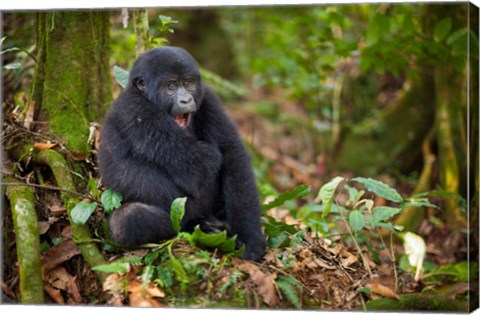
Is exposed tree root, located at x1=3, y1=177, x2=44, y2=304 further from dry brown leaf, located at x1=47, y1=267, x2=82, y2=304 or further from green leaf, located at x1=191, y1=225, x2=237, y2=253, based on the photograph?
green leaf, located at x1=191, y1=225, x2=237, y2=253

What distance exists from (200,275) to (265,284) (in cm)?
41

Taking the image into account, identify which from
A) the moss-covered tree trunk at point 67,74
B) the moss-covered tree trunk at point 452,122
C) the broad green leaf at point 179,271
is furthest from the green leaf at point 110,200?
the moss-covered tree trunk at point 452,122

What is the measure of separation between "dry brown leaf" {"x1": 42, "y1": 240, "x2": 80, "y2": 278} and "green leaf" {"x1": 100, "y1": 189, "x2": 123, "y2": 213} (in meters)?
0.35

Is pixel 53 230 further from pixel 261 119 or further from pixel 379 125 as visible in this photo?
pixel 261 119

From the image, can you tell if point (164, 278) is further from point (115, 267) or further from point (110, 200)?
point (110, 200)

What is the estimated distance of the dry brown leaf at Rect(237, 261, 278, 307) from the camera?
4.04 meters

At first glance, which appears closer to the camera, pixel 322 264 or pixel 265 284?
pixel 265 284

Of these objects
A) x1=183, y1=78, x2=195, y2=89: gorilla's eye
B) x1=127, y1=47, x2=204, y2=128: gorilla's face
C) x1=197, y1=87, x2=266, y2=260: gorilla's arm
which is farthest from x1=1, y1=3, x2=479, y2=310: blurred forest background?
x1=183, y1=78, x2=195, y2=89: gorilla's eye

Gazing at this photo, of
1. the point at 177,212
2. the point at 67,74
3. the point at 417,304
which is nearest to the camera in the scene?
the point at 417,304

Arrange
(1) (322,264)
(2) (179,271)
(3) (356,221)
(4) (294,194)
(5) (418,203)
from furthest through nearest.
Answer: (4) (294,194), (5) (418,203), (3) (356,221), (1) (322,264), (2) (179,271)

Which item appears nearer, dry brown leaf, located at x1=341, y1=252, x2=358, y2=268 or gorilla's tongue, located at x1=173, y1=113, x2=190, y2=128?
gorilla's tongue, located at x1=173, y1=113, x2=190, y2=128

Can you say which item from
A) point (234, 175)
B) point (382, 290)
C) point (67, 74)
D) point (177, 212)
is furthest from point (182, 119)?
point (382, 290)

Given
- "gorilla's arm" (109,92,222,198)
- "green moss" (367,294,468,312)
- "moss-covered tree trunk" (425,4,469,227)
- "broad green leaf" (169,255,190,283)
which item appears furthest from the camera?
"moss-covered tree trunk" (425,4,469,227)

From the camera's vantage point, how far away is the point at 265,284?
406cm
